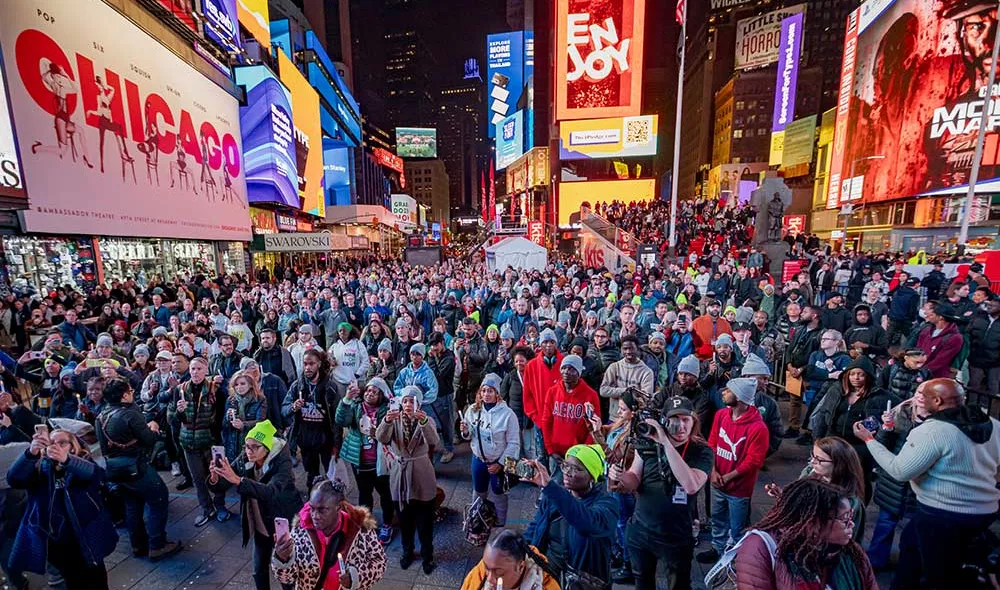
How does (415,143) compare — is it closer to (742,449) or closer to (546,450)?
(546,450)

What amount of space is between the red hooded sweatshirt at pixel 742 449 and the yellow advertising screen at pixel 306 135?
40571mm

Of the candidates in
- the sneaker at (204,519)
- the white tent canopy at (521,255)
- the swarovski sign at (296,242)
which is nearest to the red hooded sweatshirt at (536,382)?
the sneaker at (204,519)

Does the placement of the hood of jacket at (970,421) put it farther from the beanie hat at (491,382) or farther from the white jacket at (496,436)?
the beanie hat at (491,382)

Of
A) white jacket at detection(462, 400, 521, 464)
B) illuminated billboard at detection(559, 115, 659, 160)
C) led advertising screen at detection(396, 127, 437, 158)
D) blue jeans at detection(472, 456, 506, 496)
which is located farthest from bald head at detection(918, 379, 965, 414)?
led advertising screen at detection(396, 127, 437, 158)

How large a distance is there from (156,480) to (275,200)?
32.0m

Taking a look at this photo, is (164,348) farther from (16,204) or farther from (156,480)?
(16,204)

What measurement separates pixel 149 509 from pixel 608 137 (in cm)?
4163

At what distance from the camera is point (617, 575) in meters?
3.86

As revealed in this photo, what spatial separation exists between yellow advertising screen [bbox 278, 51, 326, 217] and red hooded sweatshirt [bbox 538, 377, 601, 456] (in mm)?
39070

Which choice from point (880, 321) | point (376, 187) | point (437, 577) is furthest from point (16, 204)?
point (376, 187)

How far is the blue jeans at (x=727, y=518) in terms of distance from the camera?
3660 mm

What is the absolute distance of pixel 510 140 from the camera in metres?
58.2

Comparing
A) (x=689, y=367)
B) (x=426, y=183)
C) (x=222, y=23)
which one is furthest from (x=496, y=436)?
(x=426, y=183)

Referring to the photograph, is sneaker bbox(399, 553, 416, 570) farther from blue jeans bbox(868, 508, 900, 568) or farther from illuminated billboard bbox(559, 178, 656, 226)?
illuminated billboard bbox(559, 178, 656, 226)
